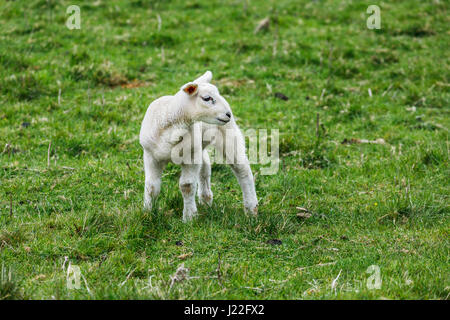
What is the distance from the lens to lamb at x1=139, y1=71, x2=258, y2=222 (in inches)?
207

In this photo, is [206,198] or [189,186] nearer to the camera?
[189,186]

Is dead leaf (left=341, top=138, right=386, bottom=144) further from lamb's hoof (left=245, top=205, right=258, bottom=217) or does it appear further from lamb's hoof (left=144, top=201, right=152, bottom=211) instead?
lamb's hoof (left=144, top=201, right=152, bottom=211)

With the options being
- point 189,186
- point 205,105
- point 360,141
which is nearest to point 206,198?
point 189,186

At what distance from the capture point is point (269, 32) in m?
13.0

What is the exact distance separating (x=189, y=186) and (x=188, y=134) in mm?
620

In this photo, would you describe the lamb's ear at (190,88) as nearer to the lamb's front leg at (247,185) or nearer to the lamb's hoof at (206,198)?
the lamb's front leg at (247,185)

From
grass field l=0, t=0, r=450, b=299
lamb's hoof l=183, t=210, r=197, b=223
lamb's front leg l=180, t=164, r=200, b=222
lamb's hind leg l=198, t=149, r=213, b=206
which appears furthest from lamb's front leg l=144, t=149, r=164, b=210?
lamb's hind leg l=198, t=149, r=213, b=206

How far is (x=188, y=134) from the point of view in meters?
5.48

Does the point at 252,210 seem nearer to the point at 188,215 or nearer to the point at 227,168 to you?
the point at 188,215

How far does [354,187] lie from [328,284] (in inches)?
116

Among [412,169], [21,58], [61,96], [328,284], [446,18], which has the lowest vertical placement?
[328,284]

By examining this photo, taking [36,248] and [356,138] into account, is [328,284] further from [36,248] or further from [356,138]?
[356,138]

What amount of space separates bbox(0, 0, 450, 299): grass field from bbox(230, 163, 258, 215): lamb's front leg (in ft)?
0.80

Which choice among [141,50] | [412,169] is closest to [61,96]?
[141,50]
